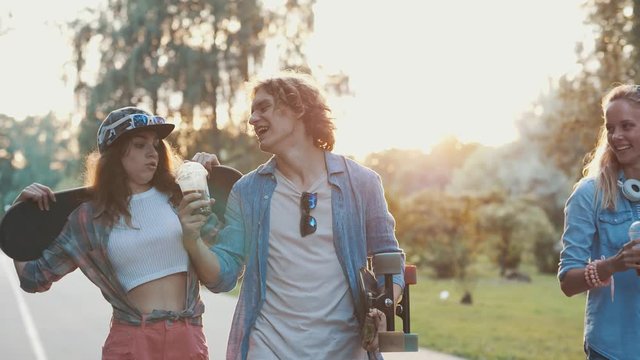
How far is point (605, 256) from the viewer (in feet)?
13.6

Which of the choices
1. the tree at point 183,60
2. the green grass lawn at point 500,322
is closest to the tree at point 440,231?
the green grass lawn at point 500,322

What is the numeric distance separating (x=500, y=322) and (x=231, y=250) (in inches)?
615

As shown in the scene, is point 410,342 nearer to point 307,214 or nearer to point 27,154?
point 307,214

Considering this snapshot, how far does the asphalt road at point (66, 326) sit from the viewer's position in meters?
13.4

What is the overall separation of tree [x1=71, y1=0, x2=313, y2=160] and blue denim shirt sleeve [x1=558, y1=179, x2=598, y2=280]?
30922 mm

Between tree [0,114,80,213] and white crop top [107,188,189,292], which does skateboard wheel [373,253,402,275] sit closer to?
white crop top [107,188,189,292]

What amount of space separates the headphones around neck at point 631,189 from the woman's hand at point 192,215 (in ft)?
5.03

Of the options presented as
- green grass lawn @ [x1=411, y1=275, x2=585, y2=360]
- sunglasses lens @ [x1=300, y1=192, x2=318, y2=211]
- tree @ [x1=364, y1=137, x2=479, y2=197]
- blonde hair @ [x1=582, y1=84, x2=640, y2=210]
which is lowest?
tree @ [x1=364, y1=137, x2=479, y2=197]

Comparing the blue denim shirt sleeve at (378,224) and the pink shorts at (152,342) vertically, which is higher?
the blue denim shirt sleeve at (378,224)

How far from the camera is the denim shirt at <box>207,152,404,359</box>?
4176 mm

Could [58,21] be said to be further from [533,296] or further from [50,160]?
[50,160]

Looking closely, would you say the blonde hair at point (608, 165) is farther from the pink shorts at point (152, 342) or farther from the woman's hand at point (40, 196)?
the woman's hand at point (40, 196)

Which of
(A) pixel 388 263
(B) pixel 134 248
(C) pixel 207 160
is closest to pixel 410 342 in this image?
(A) pixel 388 263

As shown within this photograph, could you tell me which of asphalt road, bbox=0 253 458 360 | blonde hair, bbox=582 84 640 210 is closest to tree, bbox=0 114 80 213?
asphalt road, bbox=0 253 458 360
